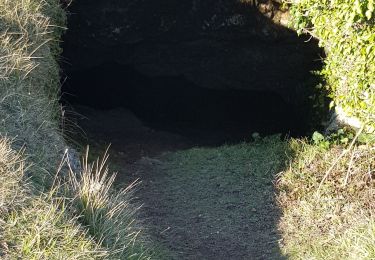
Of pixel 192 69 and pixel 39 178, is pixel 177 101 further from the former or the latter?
pixel 39 178

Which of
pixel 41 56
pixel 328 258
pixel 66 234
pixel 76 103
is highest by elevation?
pixel 41 56

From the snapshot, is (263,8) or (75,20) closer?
(263,8)

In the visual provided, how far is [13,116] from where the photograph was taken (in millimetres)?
5531

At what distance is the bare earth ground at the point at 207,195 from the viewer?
598 centimetres

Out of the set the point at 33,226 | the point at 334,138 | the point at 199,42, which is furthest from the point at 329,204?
the point at 199,42

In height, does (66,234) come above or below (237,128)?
above

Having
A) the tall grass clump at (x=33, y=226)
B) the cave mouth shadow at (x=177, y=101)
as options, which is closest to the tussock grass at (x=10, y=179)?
the tall grass clump at (x=33, y=226)

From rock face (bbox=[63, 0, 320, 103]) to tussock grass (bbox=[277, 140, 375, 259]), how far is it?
3.89 m

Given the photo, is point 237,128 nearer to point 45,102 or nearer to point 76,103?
point 76,103

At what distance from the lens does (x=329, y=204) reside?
6.25 m

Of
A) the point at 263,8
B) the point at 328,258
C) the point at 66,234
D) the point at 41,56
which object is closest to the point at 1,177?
the point at 66,234

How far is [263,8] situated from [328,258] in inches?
229

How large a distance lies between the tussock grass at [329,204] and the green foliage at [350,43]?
67 cm

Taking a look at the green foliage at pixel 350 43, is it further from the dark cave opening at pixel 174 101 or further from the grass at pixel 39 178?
the dark cave opening at pixel 174 101
